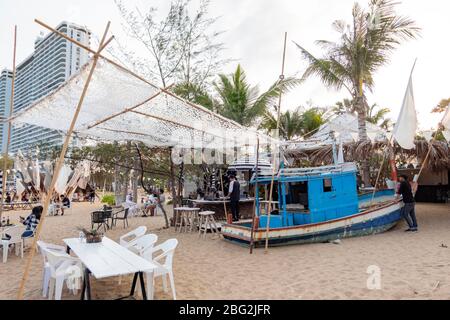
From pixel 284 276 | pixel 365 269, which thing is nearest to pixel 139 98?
pixel 284 276

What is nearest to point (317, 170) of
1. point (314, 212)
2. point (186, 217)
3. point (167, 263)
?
point (314, 212)

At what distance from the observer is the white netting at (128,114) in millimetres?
4625

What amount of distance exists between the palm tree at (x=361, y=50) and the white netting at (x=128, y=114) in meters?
5.58

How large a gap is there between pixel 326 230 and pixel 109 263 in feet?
18.9

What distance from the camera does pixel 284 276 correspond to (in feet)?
16.2

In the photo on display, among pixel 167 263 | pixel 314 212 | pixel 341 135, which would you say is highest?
pixel 341 135

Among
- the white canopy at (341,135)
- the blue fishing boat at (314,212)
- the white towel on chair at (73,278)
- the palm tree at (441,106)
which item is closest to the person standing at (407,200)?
the blue fishing boat at (314,212)

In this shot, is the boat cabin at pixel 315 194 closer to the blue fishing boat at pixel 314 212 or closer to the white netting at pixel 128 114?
the blue fishing boat at pixel 314 212

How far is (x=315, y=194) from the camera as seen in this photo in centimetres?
765

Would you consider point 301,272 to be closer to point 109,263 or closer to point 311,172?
point 311,172

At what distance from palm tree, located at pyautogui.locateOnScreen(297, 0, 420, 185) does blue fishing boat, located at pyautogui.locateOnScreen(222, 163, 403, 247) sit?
3.87m

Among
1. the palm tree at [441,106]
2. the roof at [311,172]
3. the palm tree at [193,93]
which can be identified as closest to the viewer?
the roof at [311,172]

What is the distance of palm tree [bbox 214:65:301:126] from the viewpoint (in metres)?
13.3

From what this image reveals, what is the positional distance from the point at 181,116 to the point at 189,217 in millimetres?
4742
